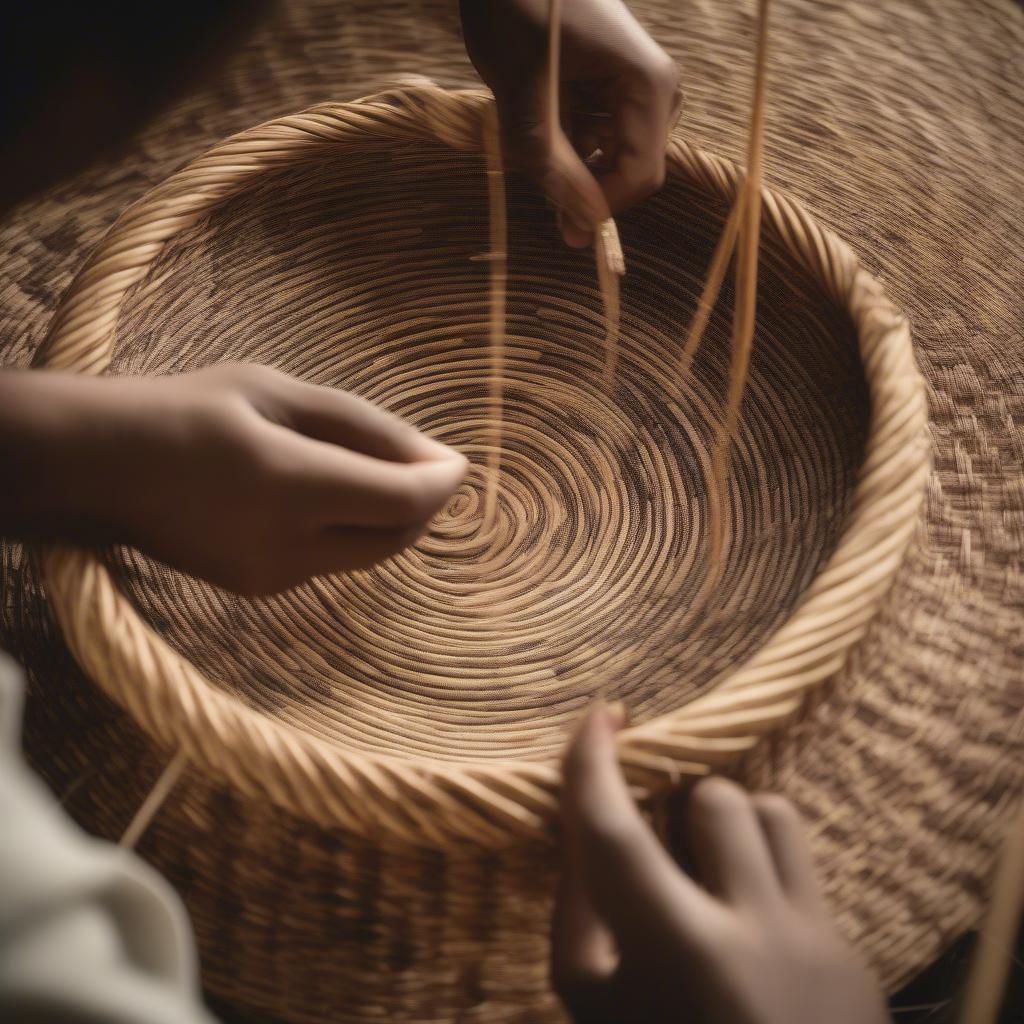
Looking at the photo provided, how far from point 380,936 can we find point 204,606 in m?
0.23

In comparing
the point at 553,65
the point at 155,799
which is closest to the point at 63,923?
the point at 155,799

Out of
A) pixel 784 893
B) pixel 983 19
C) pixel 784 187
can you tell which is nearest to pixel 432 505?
pixel 784 893

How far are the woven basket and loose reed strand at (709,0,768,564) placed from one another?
2cm

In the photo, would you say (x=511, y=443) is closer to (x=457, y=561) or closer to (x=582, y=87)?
(x=457, y=561)

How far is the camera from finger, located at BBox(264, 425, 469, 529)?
0.40 metres

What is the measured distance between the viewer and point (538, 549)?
63cm

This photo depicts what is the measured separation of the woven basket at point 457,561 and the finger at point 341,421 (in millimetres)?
107

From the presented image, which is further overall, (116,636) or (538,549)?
(538,549)

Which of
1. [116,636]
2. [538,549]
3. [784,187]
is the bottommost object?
[538,549]

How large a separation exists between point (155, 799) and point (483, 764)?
5.5 inches

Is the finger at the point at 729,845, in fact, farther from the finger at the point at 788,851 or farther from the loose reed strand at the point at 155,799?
the loose reed strand at the point at 155,799

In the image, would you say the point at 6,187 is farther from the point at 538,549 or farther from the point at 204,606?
the point at 538,549

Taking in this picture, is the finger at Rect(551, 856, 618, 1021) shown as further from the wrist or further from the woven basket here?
the wrist

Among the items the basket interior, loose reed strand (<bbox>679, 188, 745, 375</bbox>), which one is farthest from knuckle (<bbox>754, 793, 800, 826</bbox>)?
loose reed strand (<bbox>679, 188, 745, 375</bbox>)
